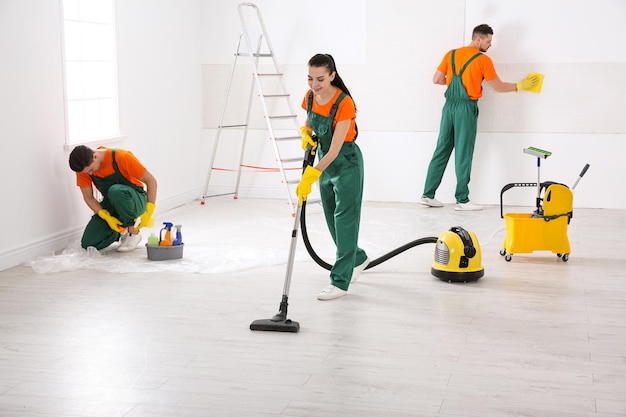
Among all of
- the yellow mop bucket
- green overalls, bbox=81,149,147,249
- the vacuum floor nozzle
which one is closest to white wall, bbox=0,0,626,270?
green overalls, bbox=81,149,147,249

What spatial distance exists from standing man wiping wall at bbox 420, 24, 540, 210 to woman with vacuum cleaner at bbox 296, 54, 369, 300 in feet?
9.61

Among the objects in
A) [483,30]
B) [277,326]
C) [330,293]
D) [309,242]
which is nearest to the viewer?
[277,326]

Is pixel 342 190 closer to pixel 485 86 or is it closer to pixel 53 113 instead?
pixel 53 113

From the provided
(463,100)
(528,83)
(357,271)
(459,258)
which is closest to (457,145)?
(463,100)

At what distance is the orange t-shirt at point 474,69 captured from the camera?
275 inches

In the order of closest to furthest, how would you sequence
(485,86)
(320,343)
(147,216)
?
(320,343)
(147,216)
(485,86)

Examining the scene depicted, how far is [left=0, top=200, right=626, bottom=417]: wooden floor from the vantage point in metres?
2.96

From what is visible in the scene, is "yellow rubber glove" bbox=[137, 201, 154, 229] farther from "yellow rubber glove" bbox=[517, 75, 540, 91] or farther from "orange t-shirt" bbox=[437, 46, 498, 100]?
"yellow rubber glove" bbox=[517, 75, 540, 91]

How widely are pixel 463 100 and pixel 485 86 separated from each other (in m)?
0.39

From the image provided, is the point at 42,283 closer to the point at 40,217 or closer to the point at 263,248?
the point at 40,217

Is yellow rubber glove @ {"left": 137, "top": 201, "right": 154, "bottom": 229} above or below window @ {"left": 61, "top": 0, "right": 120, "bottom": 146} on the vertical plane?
below

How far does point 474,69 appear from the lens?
700 centimetres

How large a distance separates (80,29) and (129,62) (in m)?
0.63

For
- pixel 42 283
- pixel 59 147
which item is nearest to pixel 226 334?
pixel 42 283
